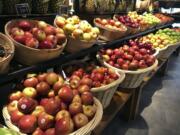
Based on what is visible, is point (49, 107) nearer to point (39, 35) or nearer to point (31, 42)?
point (31, 42)

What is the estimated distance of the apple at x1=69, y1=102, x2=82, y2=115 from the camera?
4.72ft

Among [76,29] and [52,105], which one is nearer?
[52,105]

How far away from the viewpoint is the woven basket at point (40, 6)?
208cm

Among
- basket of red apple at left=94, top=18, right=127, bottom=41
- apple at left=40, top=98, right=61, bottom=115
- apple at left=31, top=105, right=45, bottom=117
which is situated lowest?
apple at left=31, top=105, right=45, bottom=117

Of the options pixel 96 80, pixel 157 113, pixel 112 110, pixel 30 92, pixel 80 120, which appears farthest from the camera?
pixel 157 113

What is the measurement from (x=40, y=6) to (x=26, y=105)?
1.07 m

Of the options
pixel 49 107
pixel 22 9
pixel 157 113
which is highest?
pixel 22 9

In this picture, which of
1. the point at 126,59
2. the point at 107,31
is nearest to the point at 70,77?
the point at 126,59

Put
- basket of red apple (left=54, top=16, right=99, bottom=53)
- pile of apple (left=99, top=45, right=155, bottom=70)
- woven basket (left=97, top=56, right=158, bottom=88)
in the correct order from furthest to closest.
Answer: pile of apple (left=99, top=45, right=155, bottom=70) → woven basket (left=97, top=56, right=158, bottom=88) → basket of red apple (left=54, top=16, right=99, bottom=53)

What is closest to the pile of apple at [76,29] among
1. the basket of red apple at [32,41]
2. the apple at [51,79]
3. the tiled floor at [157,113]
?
the basket of red apple at [32,41]

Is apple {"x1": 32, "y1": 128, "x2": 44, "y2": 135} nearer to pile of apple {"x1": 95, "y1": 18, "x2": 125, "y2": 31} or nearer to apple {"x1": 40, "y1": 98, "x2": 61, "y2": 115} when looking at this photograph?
apple {"x1": 40, "y1": 98, "x2": 61, "y2": 115}

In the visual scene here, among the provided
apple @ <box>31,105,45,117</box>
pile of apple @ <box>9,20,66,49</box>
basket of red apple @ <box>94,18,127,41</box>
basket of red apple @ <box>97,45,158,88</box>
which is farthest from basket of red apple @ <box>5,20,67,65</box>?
basket of red apple @ <box>94,18,127,41</box>

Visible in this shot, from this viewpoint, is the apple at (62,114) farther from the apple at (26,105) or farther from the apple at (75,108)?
the apple at (26,105)

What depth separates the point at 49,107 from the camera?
4.57 feet
